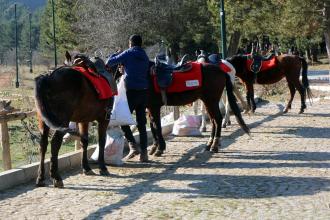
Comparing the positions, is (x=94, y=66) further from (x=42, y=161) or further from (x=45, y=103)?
(x=42, y=161)

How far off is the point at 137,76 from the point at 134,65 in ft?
0.60

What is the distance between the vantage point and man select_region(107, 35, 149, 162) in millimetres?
9781

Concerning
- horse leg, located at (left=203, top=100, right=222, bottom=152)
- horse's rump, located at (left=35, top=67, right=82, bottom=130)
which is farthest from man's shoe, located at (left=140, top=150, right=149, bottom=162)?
horse's rump, located at (left=35, top=67, right=82, bottom=130)

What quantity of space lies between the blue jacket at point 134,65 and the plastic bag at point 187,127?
10.0ft

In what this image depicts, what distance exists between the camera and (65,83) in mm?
8227

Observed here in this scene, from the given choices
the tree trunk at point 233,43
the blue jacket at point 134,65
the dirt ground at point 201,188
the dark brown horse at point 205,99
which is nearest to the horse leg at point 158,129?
the dark brown horse at point 205,99

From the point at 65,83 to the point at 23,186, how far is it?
61.5 inches

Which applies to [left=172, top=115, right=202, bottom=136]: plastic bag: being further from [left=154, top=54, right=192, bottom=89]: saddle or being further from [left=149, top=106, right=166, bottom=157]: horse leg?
[left=154, top=54, right=192, bottom=89]: saddle

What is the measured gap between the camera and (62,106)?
8.15m

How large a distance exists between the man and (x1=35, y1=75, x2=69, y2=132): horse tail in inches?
72.8

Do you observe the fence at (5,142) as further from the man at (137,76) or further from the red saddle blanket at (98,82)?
the man at (137,76)

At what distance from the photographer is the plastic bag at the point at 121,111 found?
32.9ft

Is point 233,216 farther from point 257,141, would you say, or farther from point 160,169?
point 257,141

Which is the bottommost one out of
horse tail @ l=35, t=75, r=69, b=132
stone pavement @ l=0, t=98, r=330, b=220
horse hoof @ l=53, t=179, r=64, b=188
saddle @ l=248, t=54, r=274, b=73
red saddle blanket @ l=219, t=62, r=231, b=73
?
stone pavement @ l=0, t=98, r=330, b=220
